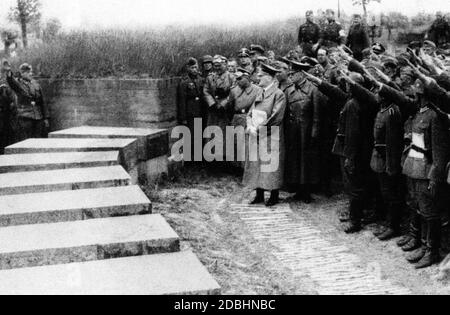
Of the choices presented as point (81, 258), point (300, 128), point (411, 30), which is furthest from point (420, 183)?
point (411, 30)

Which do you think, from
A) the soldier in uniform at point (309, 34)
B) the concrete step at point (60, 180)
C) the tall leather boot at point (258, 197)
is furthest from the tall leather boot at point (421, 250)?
the soldier in uniform at point (309, 34)

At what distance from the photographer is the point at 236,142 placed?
33.7 feet

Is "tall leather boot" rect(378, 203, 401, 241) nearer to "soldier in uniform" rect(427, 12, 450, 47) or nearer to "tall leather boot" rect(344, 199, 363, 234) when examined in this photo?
"tall leather boot" rect(344, 199, 363, 234)

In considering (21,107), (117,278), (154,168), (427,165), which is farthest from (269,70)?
(117,278)

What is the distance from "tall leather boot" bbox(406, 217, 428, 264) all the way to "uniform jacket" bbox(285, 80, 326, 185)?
8.12ft

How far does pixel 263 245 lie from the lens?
6809mm

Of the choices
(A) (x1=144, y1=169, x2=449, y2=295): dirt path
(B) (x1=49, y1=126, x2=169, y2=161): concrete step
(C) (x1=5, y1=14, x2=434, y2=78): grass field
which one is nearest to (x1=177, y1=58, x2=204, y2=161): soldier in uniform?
(C) (x1=5, y1=14, x2=434, y2=78): grass field

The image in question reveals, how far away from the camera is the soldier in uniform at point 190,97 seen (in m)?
10.6

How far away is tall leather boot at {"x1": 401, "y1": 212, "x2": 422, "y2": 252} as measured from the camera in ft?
21.4

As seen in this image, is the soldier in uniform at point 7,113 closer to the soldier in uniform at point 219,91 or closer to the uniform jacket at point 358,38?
the soldier in uniform at point 219,91

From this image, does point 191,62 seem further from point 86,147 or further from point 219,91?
point 86,147

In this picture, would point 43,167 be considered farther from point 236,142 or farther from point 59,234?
point 236,142

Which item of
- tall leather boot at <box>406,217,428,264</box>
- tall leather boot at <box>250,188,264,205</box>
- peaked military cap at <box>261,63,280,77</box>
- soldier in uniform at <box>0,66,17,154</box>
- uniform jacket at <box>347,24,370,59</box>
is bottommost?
tall leather boot at <box>250,188,264,205</box>

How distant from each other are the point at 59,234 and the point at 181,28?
10.1m
